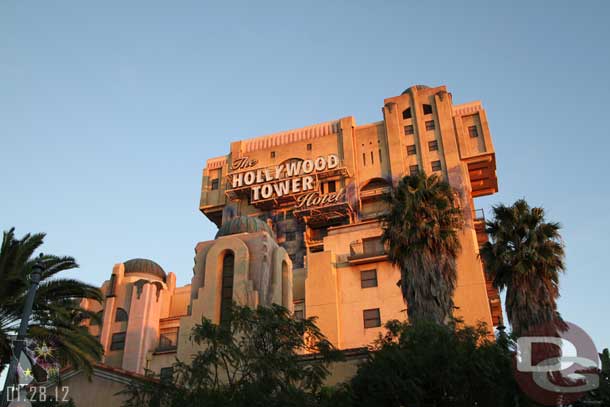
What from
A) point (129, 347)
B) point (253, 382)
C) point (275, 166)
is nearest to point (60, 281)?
point (253, 382)

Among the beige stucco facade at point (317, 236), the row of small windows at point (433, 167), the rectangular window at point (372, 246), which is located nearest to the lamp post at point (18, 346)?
the beige stucco facade at point (317, 236)

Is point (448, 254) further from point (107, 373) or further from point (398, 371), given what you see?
point (107, 373)

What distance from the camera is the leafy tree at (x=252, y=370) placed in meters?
20.4

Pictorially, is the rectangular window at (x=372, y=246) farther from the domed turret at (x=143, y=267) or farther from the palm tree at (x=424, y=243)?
the domed turret at (x=143, y=267)

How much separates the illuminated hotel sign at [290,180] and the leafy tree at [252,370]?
1616 inches

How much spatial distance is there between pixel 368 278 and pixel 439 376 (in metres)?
28.2

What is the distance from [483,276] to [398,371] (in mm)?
28929

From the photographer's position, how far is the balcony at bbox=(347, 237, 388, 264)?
49225 mm

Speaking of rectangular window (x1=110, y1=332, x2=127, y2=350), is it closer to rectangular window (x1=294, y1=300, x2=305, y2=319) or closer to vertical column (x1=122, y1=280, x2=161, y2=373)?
vertical column (x1=122, y1=280, x2=161, y2=373)

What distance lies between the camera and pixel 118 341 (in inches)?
2031

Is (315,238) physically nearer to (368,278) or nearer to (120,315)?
(368,278)

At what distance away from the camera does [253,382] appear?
21078mm

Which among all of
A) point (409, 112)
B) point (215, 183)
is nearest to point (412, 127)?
point (409, 112)

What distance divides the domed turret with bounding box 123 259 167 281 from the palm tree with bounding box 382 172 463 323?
107 ft
